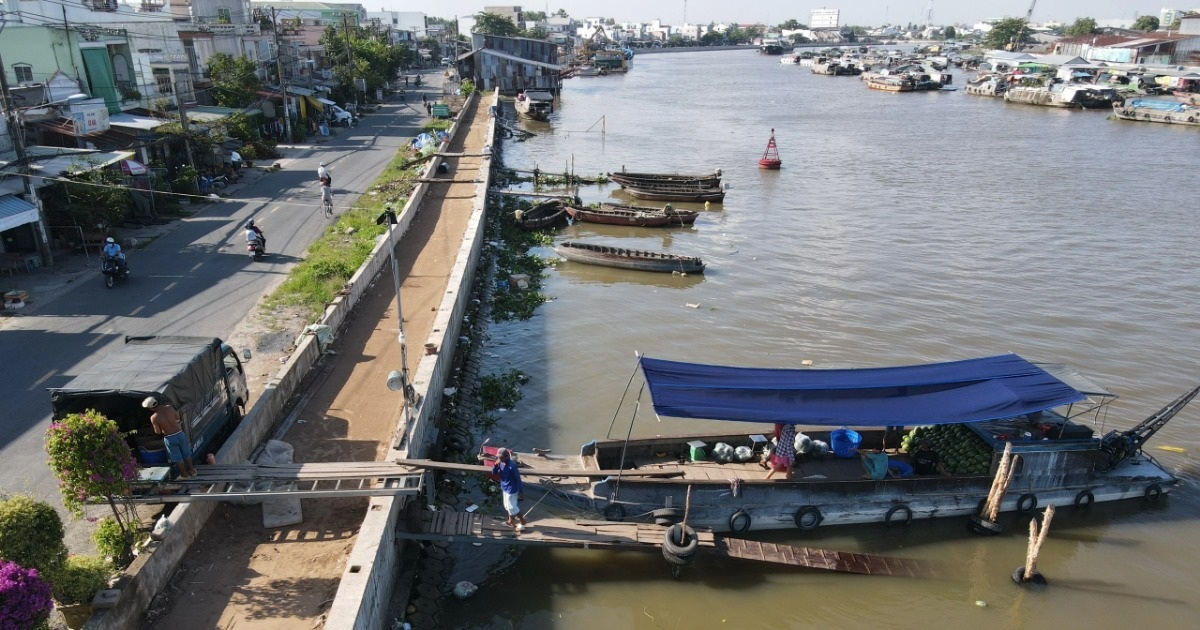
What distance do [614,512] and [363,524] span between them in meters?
4.52

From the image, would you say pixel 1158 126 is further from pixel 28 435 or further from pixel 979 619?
pixel 28 435

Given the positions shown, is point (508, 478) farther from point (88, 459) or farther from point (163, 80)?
point (163, 80)

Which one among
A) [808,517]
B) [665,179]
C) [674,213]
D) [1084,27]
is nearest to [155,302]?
[808,517]

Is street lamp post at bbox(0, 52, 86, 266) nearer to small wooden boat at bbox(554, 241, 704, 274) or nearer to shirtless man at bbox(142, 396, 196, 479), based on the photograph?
shirtless man at bbox(142, 396, 196, 479)

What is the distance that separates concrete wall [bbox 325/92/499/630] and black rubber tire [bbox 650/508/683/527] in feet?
14.1

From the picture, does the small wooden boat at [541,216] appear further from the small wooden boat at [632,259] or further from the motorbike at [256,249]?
the motorbike at [256,249]

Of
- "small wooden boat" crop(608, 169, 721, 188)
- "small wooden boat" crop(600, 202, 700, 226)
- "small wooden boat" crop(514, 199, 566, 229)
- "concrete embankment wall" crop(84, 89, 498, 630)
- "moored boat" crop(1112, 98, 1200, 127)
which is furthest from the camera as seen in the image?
"moored boat" crop(1112, 98, 1200, 127)

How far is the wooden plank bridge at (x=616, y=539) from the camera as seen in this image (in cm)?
1109

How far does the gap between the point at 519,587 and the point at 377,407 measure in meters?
4.45

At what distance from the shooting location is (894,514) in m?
13.3

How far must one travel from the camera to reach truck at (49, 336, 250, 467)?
991cm

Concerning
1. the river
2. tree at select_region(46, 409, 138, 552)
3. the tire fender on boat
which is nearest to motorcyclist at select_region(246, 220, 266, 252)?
the river

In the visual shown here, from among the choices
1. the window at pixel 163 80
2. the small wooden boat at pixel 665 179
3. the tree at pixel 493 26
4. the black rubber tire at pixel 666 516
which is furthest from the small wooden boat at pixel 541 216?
the tree at pixel 493 26

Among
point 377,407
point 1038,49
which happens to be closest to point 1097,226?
point 377,407
